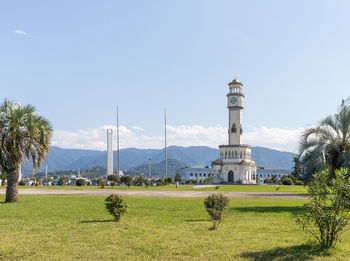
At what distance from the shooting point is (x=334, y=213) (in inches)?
360

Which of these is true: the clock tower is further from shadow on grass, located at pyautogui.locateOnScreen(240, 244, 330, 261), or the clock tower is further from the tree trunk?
shadow on grass, located at pyautogui.locateOnScreen(240, 244, 330, 261)

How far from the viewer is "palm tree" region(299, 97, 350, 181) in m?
21.3

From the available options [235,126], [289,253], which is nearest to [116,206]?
[289,253]

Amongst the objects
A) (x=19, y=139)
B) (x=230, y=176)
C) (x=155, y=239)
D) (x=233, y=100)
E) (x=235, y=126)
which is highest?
(x=233, y=100)

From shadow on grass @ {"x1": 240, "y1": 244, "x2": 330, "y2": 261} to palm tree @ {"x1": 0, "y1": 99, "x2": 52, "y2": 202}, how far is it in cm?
1828

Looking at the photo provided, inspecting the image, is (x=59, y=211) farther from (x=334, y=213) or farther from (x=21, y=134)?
(x=334, y=213)

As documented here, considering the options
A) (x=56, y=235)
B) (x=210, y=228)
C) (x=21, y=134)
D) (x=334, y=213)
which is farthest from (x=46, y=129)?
(x=334, y=213)

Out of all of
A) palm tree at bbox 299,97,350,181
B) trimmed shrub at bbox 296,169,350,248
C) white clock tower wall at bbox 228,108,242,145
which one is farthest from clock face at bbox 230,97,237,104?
trimmed shrub at bbox 296,169,350,248

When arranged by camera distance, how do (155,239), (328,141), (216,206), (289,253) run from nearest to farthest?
1. (289,253)
2. (155,239)
3. (216,206)
4. (328,141)

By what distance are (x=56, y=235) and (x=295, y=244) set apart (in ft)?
26.1

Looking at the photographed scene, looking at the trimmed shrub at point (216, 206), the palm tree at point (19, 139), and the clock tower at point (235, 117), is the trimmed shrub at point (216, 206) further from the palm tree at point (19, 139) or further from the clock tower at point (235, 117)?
the clock tower at point (235, 117)

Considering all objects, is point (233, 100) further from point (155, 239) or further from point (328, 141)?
point (155, 239)

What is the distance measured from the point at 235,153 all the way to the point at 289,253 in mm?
83989

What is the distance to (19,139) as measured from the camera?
2406 centimetres
